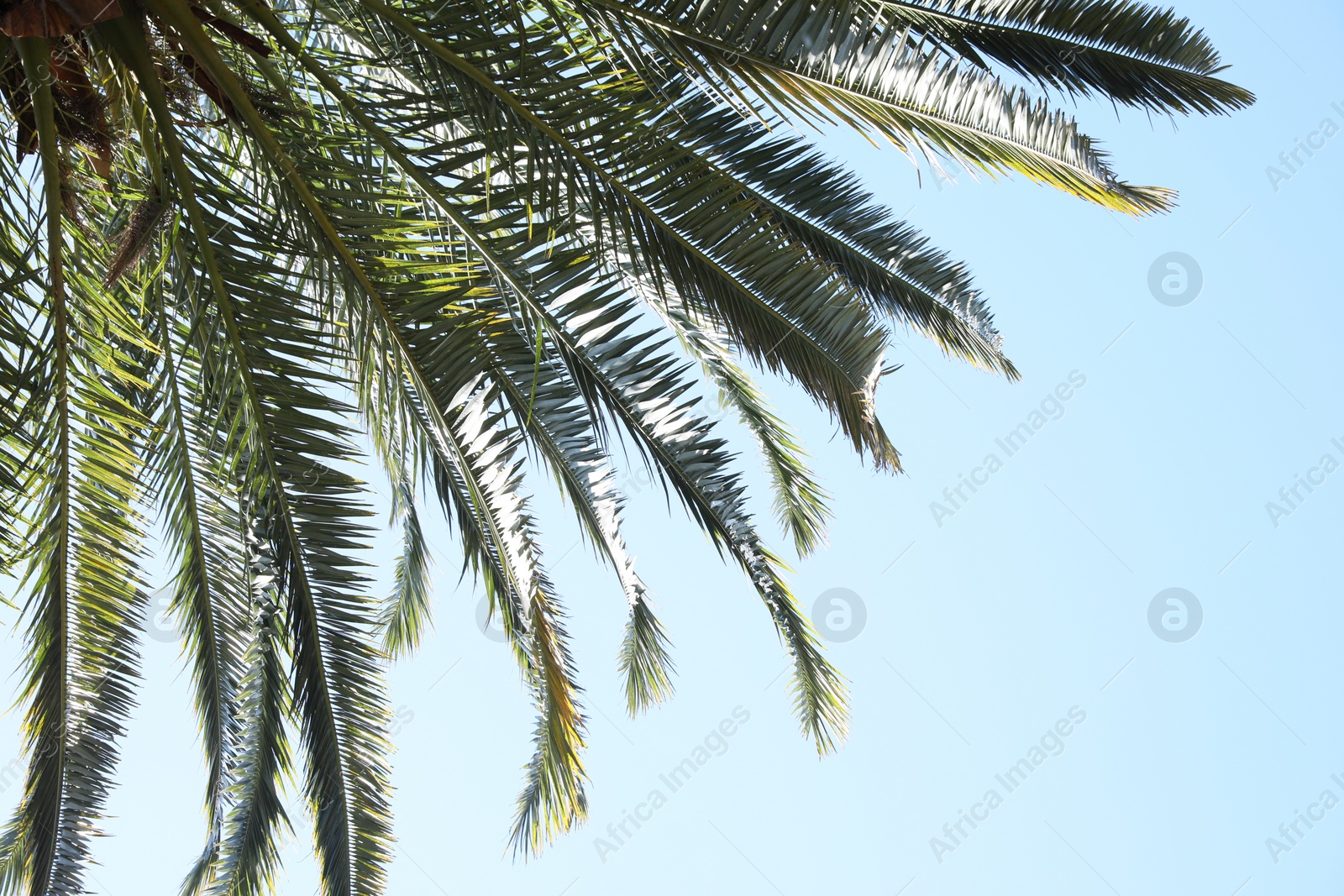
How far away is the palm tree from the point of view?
323 centimetres

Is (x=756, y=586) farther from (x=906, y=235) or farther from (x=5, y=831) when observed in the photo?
(x=5, y=831)

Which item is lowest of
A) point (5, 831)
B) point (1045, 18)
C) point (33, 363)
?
point (5, 831)

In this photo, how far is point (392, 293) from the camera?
359 cm

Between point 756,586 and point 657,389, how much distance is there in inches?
37.8

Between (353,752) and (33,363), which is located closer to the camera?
(33,363)

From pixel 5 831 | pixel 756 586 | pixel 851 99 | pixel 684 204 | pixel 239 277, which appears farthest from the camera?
pixel 5 831

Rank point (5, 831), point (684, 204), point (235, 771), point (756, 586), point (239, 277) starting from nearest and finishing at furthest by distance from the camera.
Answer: point (684, 204) → point (239, 277) → point (756, 586) → point (235, 771) → point (5, 831)

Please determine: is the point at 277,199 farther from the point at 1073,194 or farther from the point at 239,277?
the point at 1073,194

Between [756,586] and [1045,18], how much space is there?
2.40m

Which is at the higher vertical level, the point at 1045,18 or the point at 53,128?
the point at 1045,18

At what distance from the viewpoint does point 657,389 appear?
150 inches

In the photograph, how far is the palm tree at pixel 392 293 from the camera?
3.23 m

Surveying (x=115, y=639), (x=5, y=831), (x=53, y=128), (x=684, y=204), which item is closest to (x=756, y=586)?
(x=684, y=204)

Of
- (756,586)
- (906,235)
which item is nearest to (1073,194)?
(906,235)
